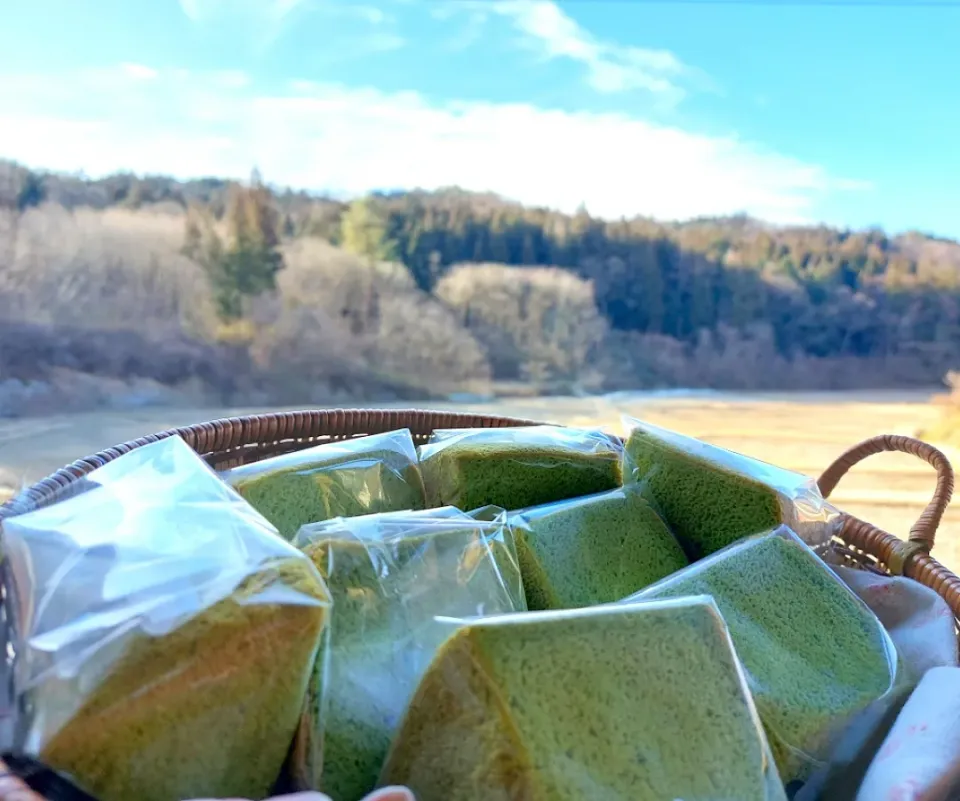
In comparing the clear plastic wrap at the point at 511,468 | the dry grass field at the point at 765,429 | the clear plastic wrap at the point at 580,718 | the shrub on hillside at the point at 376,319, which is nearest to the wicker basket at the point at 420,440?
the clear plastic wrap at the point at 511,468

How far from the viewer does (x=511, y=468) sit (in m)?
0.66

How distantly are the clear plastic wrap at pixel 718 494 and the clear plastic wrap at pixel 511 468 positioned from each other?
0.04m

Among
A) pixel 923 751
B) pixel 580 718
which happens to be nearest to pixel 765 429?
pixel 923 751

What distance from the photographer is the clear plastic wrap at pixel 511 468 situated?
0.65m

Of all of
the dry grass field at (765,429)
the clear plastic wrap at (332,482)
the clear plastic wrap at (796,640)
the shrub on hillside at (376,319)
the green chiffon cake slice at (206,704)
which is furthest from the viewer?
the shrub on hillside at (376,319)

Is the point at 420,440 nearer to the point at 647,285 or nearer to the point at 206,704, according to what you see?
the point at 206,704

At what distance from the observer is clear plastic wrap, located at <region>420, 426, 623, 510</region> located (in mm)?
648

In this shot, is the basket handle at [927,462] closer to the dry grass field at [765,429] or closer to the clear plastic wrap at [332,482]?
the clear plastic wrap at [332,482]

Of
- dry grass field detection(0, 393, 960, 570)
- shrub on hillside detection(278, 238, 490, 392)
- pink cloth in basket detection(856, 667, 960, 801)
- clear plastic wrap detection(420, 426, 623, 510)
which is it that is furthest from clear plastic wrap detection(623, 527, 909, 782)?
shrub on hillside detection(278, 238, 490, 392)

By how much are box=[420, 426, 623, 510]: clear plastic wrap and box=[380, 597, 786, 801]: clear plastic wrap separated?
0.82ft

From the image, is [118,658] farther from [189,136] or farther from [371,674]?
[189,136]

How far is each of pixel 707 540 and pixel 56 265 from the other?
1502 millimetres

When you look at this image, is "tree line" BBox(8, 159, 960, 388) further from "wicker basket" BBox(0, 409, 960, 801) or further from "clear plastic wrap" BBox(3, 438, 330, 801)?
"clear plastic wrap" BBox(3, 438, 330, 801)

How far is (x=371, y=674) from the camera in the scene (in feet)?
1.43
